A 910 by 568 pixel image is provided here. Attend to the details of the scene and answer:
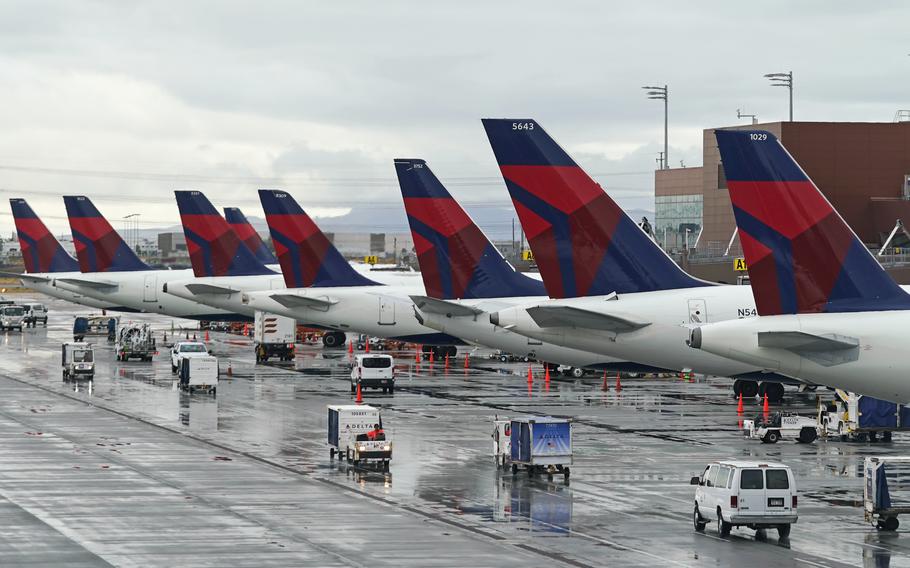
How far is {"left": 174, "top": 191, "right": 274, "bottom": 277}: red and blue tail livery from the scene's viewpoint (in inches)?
4193

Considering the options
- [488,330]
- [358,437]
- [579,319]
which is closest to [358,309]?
[488,330]

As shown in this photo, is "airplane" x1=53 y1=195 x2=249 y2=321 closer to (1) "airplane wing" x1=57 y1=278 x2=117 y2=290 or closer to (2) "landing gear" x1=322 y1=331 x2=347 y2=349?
(1) "airplane wing" x1=57 y1=278 x2=117 y2=290

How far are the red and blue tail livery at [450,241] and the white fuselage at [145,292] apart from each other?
154 ft

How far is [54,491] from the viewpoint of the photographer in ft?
133

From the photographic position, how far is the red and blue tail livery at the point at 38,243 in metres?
132

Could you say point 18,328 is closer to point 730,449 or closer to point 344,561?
point 730,449

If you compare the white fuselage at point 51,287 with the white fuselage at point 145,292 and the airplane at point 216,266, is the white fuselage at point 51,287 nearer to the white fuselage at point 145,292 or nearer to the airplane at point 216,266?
the white fuselage at point 145,292

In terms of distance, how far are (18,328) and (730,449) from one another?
9489 centimetres

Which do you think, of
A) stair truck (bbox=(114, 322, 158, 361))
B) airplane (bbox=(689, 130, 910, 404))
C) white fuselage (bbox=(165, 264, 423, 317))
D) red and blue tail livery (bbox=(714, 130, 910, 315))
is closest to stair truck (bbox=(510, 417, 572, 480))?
airplane (bbox=(689, 130, 910, 404))

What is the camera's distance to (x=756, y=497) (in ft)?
115

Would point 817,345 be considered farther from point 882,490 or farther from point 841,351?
point 882,490

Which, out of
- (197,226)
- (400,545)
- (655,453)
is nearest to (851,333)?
(400,545)

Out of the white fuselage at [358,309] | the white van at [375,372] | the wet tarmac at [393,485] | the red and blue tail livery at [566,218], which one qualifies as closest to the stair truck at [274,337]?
the white fuselage at [358,309]

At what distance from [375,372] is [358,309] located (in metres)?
16.6
